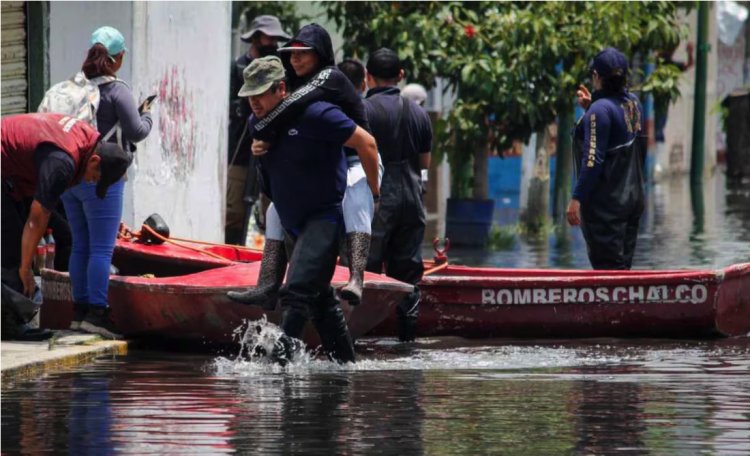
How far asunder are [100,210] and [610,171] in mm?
3279

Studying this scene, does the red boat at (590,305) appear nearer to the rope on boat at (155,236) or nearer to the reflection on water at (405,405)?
the reflection on water at (405,405)

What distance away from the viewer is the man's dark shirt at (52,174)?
1072 cm

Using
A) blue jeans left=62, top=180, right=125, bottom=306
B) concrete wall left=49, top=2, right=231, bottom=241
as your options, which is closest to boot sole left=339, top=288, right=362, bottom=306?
blue jeans left=62, top=180, right=125, bottom=306

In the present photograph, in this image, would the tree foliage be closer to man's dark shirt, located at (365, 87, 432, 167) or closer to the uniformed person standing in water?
the uniformed person standing in water

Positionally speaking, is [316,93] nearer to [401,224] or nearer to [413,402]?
[413,402]

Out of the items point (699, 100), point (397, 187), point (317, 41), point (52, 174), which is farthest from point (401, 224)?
point (699, 100)

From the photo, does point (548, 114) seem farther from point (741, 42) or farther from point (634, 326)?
point (741, 42)

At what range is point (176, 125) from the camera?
1641 centimetres

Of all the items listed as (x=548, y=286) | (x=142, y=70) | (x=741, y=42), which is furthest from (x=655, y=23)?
(x=741, y=42)

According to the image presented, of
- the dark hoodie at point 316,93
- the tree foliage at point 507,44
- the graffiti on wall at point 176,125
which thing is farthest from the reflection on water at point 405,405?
the tree foliage at point 507,44

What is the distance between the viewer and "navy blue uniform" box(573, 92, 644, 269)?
42.1 feet

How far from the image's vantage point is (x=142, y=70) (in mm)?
15188

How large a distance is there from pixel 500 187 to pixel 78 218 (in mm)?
22990

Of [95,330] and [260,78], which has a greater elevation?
[260,78]
